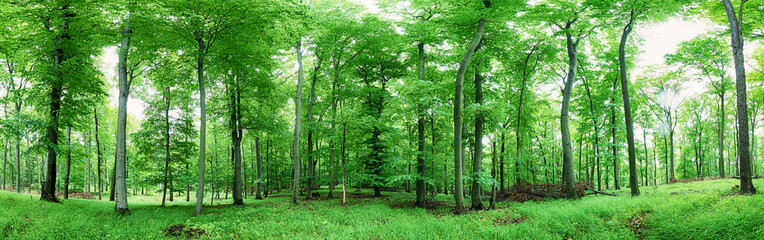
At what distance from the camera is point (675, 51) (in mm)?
17797

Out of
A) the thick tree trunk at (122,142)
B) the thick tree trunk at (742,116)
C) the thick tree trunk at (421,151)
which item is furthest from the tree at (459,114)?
the thick tree trunk at (122,142)

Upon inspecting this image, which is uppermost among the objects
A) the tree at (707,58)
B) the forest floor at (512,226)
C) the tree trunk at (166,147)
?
the tree at (707,58)

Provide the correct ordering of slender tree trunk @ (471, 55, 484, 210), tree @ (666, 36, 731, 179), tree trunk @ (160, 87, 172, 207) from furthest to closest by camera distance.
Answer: tree @ (666, 36, 731, 179), tree trunk @ (160, 87, 172, 207), slender tree trunk @ (471, 55, 484, 210)

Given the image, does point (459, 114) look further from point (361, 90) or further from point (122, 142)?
point (122, 142)

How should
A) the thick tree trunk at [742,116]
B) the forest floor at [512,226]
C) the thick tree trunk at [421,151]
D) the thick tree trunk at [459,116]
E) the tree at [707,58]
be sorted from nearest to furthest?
1. the forest floor at [512,226]
2. the thick tree trunk at [742,116]
3. the thick tree trunk at [459,116]
4. the thick tree trunk at [421,151]
5. the tree at [707,58]

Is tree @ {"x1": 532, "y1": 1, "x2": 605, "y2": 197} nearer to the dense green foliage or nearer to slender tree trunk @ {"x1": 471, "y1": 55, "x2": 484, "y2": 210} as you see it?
the dense green foliage

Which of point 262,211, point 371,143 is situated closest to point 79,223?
point 262,211

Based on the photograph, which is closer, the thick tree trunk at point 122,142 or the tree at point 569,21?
the thick tree trunk at point 122,142

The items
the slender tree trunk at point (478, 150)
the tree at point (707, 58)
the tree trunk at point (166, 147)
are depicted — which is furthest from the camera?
the tree at point (707, 58)

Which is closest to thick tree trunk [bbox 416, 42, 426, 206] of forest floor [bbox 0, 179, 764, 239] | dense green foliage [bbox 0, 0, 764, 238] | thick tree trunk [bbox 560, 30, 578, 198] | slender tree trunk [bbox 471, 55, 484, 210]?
dense green foliage [bbox 0, 0, 764, 238]

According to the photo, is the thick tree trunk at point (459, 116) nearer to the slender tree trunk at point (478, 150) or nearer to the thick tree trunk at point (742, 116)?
the slender tree trunk at point (478, 150)

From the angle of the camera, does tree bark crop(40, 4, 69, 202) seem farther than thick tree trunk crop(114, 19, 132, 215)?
Yes

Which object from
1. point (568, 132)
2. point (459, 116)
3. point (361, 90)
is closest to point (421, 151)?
point (459, 116)

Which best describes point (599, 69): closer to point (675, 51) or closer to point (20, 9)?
point (675, 51)
